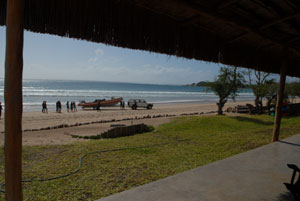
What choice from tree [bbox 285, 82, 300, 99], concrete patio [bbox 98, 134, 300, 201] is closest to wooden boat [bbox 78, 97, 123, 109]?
tree [bbox 285, 82, 300, 99]

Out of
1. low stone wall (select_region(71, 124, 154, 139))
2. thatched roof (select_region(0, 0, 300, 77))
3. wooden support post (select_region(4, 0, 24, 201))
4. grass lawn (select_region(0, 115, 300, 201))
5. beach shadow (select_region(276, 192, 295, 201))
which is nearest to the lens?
wooden support post (select_region(4, 0, 24, 201))

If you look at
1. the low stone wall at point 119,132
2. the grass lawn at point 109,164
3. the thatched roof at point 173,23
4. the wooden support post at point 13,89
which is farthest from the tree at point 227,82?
the wooden support post at point 13,89

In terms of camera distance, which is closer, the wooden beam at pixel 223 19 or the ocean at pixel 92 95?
the wooden beam at pixel 223 19

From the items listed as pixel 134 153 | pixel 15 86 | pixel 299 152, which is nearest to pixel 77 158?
pixel 134 153

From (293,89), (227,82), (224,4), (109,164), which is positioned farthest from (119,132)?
(293,89)

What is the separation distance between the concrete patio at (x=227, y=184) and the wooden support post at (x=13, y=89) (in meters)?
1.10

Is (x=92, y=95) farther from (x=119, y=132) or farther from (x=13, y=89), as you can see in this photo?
(x=13, y=89)

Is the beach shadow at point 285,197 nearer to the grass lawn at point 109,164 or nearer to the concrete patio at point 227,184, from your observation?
the concrete patio at point 227,184

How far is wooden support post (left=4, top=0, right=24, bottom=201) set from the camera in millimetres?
1497

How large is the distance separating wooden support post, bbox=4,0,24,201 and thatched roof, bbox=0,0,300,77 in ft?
1.54

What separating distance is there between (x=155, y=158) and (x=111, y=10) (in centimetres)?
373

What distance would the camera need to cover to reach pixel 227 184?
2.85 meters

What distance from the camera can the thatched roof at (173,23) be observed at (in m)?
2.08

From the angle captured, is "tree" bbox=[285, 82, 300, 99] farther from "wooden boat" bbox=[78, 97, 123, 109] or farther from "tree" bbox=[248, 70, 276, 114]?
"wooden boat" bbox=[78, 97, 123, 109]
